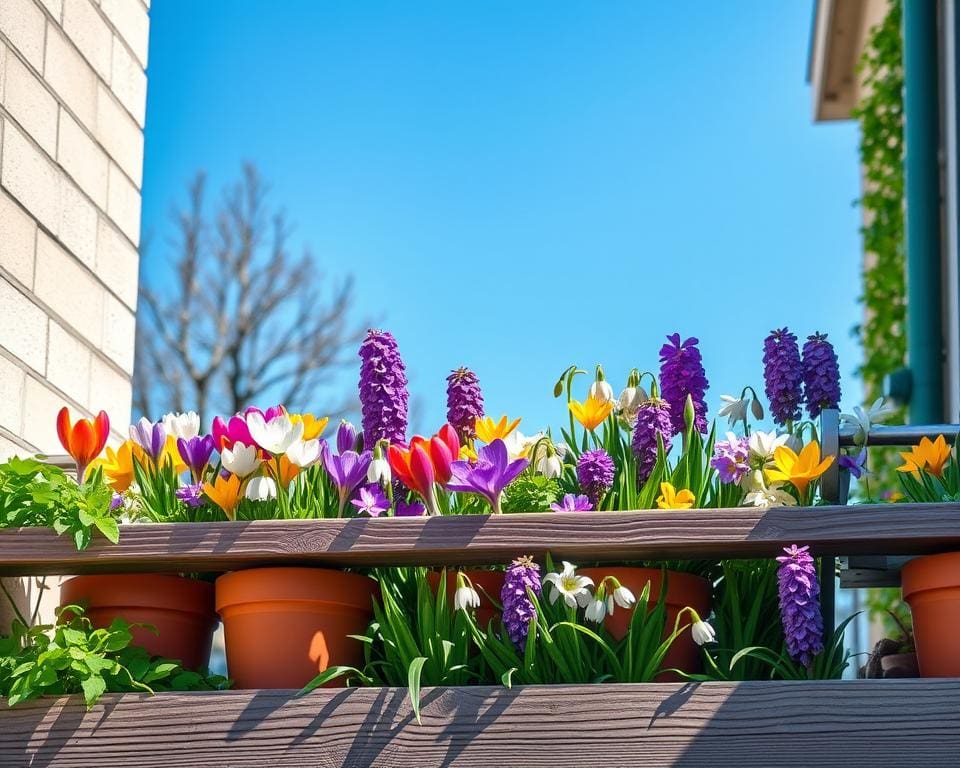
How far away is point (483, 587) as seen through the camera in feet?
5.19

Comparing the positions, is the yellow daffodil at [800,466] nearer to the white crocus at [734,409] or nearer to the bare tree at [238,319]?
the white crocus at [734,409]

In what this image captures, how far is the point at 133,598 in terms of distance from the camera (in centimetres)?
160

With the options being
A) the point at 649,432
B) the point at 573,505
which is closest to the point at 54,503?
the point at 573,505

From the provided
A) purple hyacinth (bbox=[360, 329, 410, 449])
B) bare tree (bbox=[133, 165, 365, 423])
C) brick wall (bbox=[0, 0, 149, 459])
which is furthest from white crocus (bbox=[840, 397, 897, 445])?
bare tree (bbox=[133, 165, 365, 423])

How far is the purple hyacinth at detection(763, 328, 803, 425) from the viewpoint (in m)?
1.66

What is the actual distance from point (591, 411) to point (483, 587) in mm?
282

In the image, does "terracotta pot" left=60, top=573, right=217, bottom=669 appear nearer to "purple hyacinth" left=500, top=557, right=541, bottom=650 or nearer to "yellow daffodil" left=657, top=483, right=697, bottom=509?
"purple hyacinth" left=500, top=557, right=541, bottom=650

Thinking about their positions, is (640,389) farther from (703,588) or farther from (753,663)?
(753,663)

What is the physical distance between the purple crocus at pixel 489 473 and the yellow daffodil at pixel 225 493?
272 millimetres

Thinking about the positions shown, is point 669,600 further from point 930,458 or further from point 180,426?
point 180,426

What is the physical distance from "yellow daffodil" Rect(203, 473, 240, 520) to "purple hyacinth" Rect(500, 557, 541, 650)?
0.36 meters

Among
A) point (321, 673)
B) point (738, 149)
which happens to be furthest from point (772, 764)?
point (738, 149)

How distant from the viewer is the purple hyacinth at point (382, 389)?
166 centimetres

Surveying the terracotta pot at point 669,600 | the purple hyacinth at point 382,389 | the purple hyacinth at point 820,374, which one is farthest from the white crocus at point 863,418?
the purple hyacinth at point 382,389
